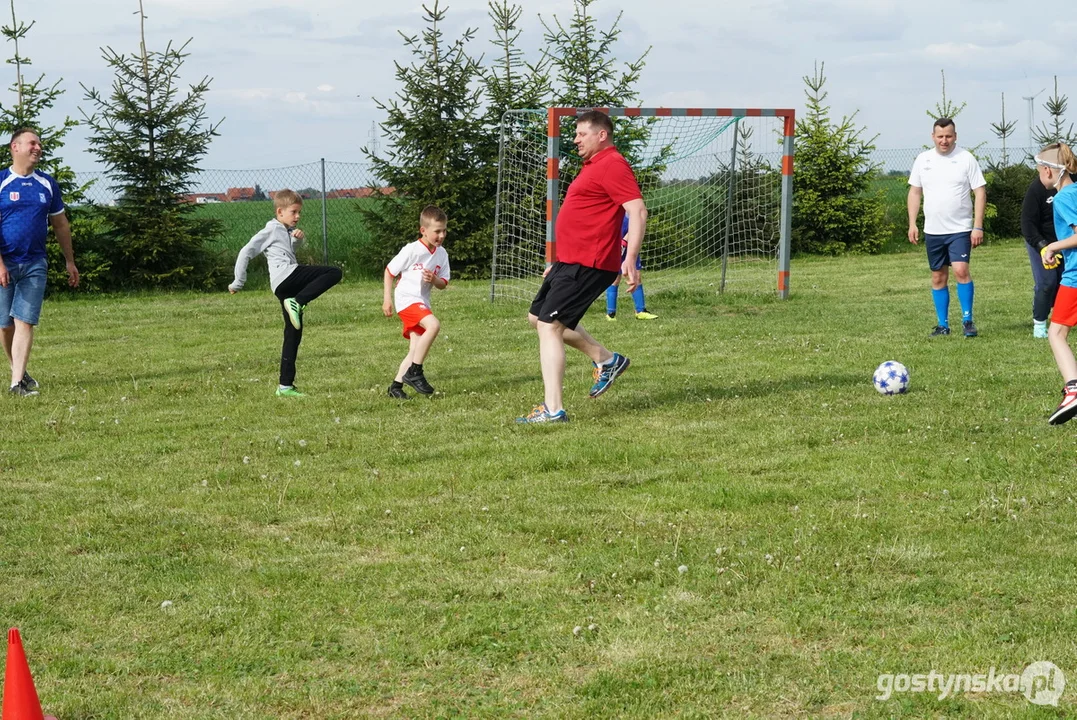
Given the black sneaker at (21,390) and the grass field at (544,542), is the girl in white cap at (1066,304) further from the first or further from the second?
the black sneaker at (21,390)

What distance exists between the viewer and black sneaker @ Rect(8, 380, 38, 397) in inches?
386

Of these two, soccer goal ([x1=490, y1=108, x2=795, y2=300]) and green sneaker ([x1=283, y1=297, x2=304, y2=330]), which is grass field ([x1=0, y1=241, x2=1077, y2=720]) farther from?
soccer goal ([x1=490, y1=108, x2=795, y2=300])

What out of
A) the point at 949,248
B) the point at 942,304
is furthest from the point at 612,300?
the point at 949,248

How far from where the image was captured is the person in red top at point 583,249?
8.09m

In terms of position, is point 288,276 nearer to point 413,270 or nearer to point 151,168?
point 413,270

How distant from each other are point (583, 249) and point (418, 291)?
1856 millimetres

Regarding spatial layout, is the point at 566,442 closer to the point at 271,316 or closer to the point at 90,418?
the point at 90,418

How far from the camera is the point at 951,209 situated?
1191 cm

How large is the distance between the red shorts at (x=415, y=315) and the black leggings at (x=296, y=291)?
624 millimetres

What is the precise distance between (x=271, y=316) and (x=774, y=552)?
11.5 metres

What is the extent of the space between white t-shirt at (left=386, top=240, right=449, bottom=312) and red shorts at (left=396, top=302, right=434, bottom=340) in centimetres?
3

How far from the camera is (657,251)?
66.8 ft

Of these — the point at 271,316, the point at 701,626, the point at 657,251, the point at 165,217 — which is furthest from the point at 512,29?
the point at 701,626

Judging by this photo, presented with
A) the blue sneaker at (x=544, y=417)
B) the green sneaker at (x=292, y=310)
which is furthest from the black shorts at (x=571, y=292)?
the green sneaker at (x=292, y=310)
